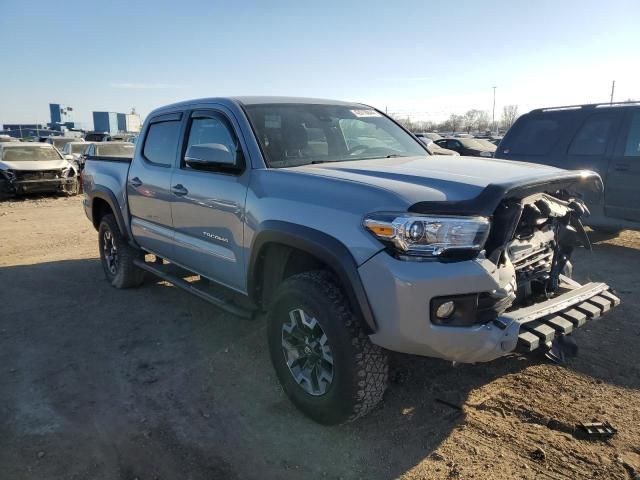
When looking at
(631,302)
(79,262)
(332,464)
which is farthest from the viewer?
(79,262)

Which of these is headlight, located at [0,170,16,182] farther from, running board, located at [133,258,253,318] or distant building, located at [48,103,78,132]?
distant building, located at [48,103,78,132]

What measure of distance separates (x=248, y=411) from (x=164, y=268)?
231 cm

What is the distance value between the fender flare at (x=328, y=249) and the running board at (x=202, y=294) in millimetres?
593

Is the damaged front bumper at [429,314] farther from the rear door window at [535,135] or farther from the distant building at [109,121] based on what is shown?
the distant building at [109,121]

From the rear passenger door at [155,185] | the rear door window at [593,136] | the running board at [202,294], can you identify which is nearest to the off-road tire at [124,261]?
the running board at [202,294]

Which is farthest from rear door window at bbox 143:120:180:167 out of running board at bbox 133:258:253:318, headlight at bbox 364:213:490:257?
headlight at bbox 364:213:490:257

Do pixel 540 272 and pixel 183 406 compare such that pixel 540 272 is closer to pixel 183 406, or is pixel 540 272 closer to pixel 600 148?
pixel 183 406

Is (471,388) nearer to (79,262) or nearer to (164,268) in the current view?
(164,268)

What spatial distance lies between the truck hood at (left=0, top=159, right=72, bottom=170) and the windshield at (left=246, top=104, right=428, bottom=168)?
43.6 ft

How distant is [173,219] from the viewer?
445 cm

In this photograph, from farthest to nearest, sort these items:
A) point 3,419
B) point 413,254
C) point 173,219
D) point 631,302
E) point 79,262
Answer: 1. point 79,262
2. point 631,302
3. point 173,219
4. point 3,419
5. point 413,254

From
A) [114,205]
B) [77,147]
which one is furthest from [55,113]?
[114,205]

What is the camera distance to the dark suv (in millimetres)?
6660

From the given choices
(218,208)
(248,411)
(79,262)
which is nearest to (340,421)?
(248,411)
